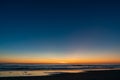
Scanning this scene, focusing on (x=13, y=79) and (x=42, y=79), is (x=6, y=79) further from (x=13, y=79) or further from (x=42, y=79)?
(x=42, y=79)

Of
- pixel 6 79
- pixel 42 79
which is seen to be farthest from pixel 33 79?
pixel 6 79

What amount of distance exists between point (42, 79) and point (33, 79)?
1.02 m

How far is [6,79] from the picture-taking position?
23.6 m

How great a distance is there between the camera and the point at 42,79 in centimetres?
2428

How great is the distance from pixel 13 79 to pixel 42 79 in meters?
3.24

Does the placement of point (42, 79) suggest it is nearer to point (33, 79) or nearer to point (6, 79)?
point (33, 79)

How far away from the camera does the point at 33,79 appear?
2408cm

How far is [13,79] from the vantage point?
2386 centimetres

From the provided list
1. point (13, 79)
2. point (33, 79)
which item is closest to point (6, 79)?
point (13, 79)

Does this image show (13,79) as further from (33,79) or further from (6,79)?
(33,79)

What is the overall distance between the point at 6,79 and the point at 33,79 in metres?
2.97
